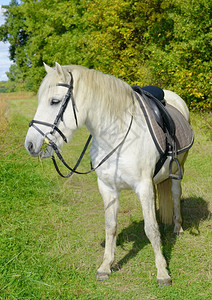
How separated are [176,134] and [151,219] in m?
1.14

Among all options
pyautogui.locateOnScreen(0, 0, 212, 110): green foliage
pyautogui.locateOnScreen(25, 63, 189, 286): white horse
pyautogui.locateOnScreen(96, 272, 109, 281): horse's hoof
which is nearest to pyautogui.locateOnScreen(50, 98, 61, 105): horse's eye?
pyautogui.locateOnScreen(25, 63, 189, 286): white horse

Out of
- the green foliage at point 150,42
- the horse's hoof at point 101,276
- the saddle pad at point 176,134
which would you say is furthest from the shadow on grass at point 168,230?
the green foliage at point 150,42

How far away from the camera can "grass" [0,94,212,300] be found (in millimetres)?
2885

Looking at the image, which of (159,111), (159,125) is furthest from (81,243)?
(159,111)

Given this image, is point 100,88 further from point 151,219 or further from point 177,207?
point 177,207

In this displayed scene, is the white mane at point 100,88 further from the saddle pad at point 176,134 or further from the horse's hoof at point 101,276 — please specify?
the horse's hoof at point 101,276

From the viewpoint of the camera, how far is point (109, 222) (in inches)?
130

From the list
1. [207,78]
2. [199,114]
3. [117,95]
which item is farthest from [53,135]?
[199,114]

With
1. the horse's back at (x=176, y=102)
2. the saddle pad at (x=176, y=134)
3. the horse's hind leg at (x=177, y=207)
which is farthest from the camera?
the horse's back at (x=176, y=102)

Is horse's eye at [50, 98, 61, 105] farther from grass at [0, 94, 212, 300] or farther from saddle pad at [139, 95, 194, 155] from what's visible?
saddle pad at [139, 95, 194, 155]

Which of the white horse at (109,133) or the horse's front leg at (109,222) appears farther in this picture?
the horse's front leg at (109,222)

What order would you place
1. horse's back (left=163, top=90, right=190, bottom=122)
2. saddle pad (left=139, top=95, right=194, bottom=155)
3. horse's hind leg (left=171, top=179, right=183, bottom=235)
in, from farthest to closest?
horse's back (left=163, top=90, right=190, bottom=122), horse's hind leg (left=171, top=179, right=183, bottom=235), saddle pad (left=139, top=95, right=194, bottom=155)

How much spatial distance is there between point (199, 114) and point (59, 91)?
24.4ft

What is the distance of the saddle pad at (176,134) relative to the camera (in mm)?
3029
